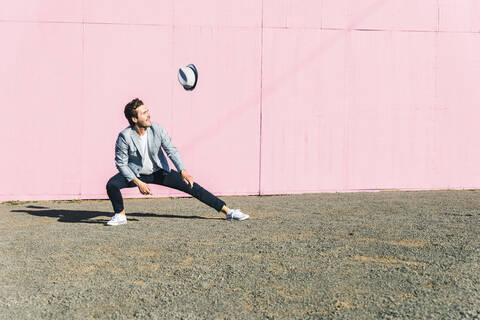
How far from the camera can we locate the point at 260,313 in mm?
2885

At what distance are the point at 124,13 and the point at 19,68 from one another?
1.79 meters

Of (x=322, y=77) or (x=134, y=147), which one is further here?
(x=322, y=77)

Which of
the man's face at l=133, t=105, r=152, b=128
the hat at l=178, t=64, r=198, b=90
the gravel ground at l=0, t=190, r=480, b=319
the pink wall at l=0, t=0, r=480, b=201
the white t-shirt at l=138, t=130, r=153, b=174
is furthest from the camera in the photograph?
the hat at l=178, t=64, r=198, b=90

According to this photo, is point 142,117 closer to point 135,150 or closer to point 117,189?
point 135,150

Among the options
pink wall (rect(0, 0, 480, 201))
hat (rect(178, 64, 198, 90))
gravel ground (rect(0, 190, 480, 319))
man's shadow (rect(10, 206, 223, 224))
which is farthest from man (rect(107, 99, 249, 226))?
hat (rect(178, 64, 198, 90))

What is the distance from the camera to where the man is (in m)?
5.59

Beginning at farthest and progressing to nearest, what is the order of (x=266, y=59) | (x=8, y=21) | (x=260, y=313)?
1. (x=266, y=59)
2. (x=8, y=21)
3. (x=260, y=313)

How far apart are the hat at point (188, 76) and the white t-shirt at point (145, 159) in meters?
2.85

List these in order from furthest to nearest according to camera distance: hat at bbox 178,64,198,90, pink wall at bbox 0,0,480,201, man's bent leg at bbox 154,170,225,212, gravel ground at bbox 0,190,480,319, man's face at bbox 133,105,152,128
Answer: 1. hat at bbox 178,64,198,90
2. pink wall at bbox 0,0,480,201
3. man's bent leg at bbox 154,170,225,212
4. man's face at bbox 133,105,152,128
5. gravel ground at bbox 0,190,480,319

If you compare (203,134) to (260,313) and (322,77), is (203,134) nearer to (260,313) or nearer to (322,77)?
(322,77)

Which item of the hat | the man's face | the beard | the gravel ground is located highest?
the hat

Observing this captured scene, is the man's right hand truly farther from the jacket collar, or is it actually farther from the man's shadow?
the man's shadow

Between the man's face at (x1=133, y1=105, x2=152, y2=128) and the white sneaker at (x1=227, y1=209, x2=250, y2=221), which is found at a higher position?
the man's face at (x1=133, y1=105, x2=152, y2=128)

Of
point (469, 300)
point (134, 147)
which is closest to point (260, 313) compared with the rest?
point (469, 300)
